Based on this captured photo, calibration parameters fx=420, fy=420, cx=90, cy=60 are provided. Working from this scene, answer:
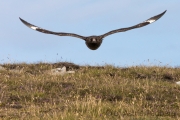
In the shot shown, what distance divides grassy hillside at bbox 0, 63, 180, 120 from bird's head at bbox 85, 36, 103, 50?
1.22m

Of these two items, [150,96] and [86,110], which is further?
[150,96]

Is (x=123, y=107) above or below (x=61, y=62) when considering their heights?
below

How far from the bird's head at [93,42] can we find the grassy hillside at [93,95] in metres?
1.22

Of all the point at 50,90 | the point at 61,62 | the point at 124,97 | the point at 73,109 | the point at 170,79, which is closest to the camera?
the point at 73,109

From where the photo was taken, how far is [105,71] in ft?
59.4

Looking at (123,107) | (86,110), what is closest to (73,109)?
(86,110)

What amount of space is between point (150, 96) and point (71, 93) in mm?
2512

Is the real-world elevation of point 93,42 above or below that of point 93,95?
above

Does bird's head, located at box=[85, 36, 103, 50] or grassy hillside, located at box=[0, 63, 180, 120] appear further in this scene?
Result: bird's head, located at box=[85, 36, 103, 50]

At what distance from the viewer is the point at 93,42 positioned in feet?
53.0

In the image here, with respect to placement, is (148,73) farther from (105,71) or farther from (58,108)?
(58,108)

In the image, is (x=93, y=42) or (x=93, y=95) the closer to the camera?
(x=93, y=95)

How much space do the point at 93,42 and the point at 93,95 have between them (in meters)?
3.40

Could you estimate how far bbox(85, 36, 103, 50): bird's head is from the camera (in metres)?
16.2
